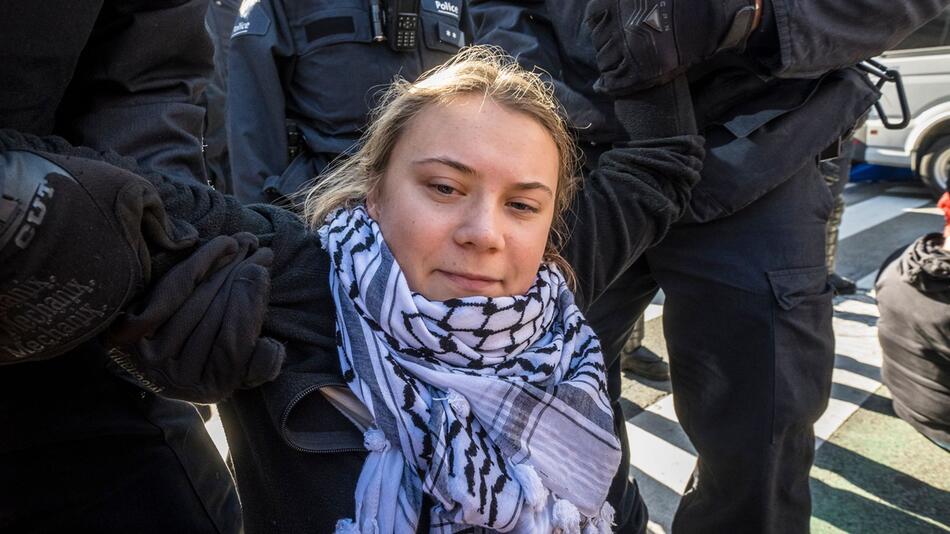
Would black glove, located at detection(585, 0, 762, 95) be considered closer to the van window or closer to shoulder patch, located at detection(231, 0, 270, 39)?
shoulder patch, located at detection(231, 0, 270, 39)

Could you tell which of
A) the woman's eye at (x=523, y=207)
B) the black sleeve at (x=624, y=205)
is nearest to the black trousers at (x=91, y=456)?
the woman's eye at (x=523, y=207)

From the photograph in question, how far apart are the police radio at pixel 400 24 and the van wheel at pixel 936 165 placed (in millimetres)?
6918

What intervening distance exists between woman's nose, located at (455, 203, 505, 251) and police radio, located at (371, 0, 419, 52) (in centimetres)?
134

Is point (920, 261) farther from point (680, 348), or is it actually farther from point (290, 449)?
point (290, 449)

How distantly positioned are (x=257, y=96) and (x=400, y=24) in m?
0.54

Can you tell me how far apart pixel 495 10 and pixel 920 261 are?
1769mm

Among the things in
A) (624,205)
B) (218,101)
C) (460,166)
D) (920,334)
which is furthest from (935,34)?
(460,166)

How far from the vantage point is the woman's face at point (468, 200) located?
1102mm

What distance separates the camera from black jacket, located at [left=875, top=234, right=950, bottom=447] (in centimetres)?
236

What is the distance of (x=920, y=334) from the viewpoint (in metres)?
2.45

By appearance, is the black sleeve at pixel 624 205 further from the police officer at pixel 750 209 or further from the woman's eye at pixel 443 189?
the woman's eye at pixel 443 189

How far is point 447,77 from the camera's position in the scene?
129 cm

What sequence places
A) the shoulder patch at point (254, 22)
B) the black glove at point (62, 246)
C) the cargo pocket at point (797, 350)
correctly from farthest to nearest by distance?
the shoulder patch at point (254, 22)
the cargo pocket at point (797, 350)
the black glove at point (62, 246)

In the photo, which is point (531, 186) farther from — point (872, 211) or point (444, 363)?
point (872, 211)
